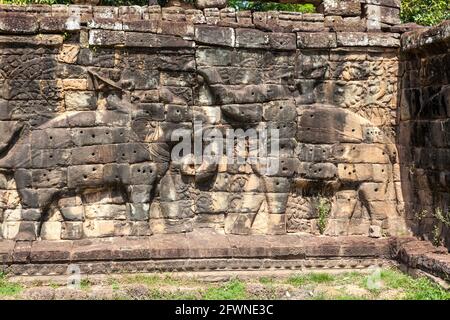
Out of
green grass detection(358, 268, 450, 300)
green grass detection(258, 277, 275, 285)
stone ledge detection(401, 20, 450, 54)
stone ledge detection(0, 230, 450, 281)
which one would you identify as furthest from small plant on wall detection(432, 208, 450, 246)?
green grass detection(258, 277, 275, 285)

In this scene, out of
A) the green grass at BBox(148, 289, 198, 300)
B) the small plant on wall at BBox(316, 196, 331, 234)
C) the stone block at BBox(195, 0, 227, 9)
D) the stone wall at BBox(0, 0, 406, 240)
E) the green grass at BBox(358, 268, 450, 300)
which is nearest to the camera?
the green grass at BBox(358, 268, 450, 300)

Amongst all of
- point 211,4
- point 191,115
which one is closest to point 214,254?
point 191,115

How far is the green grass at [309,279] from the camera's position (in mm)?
8555

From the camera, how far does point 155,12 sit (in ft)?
29.5

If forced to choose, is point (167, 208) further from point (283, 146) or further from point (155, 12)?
point (155, 12)

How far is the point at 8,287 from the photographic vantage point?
7867 mm

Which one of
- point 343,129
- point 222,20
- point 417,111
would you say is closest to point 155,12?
point 222,20

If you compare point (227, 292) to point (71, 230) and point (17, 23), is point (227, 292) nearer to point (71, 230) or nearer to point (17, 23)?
Result: point (71, 230)

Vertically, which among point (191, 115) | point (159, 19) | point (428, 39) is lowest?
point (191, 115)

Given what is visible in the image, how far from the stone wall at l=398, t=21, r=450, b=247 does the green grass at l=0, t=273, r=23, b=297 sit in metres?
6.05

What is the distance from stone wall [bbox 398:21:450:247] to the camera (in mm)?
8453

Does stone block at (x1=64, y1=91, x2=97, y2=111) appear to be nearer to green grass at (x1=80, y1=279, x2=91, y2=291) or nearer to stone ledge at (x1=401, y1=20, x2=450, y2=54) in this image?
green grass at (x1=80, y1=279, x2=91, y2=291)

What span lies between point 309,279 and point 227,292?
4.55 ft
